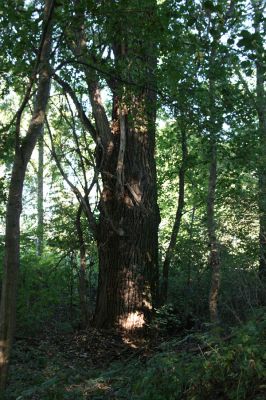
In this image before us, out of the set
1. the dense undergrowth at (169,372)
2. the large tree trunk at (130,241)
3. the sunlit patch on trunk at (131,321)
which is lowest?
the dense undergrowth at (169,372)

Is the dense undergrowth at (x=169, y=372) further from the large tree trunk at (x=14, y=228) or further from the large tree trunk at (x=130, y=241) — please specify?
the large tree trunk at (x=130, y=241)

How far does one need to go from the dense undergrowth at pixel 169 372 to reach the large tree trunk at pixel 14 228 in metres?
0.68

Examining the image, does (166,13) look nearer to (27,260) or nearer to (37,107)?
(37,107)

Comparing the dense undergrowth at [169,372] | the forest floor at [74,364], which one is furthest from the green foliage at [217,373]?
the forest floor at [74,364]

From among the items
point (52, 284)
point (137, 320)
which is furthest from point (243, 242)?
point (52, 284)

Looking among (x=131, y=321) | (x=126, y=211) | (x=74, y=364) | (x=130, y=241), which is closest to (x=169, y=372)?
(x=74, y=364)

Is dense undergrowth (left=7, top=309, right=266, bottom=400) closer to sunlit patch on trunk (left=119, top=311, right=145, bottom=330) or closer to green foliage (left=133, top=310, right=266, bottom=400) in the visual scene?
green foliage (left=133, top=310, right=266, bottom=400)

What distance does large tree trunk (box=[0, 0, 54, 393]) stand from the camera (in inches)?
212

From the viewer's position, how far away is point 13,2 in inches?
212

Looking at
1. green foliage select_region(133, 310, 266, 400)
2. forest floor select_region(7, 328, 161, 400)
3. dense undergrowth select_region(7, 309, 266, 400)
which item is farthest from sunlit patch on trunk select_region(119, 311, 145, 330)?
green foliage select_region(133, 310, 266, 400)

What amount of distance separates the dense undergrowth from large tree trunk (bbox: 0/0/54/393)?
68 centimetres

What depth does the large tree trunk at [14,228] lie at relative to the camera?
5.38 metres

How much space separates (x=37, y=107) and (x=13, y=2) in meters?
1.28

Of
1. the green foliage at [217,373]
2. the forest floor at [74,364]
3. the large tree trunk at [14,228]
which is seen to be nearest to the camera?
the green foliage at [217,373]
